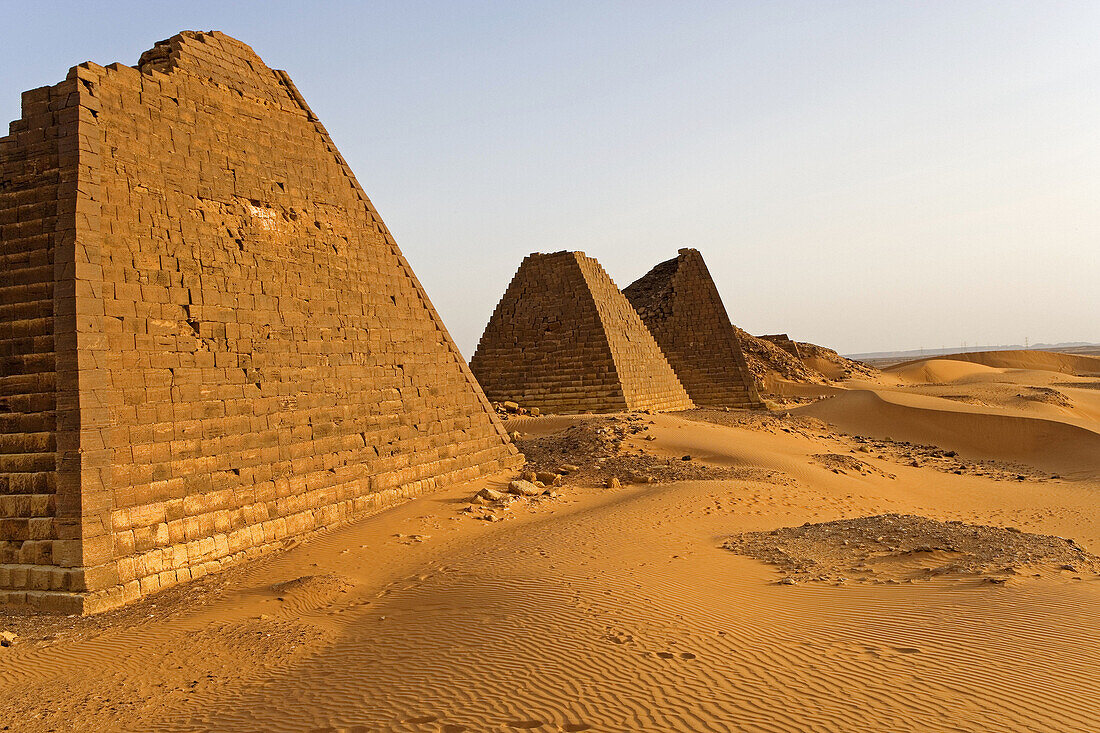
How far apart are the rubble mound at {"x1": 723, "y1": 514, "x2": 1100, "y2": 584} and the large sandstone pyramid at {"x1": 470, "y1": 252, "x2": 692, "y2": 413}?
1078cm

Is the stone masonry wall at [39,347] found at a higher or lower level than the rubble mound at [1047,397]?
higher

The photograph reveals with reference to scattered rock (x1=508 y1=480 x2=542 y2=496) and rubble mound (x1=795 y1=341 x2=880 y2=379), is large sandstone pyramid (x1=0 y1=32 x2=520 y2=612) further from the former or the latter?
rubble mound (x1=795 y1=341 x2=880 y2=379)

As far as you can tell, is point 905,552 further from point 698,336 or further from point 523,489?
point 698,336

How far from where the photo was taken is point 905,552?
7039 mm

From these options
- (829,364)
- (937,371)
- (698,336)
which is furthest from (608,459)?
(937,371)

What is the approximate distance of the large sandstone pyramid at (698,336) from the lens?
80.4ft

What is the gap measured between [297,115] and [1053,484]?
1463 cm

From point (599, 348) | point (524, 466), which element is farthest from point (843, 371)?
point (524, 466)

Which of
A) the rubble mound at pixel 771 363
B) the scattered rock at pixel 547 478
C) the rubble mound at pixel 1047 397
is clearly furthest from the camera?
the rubble mound at pixel 771 363

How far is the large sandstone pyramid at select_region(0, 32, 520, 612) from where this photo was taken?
646 cm

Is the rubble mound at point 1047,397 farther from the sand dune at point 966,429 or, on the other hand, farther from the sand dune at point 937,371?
the sand dune at point 937,371

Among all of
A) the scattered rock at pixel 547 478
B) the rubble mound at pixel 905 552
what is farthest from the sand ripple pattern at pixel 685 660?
the scattered rock at pixel 547 478

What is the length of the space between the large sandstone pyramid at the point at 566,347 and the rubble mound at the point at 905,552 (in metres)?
10.8

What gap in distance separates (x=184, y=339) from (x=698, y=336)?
19.6 meters
